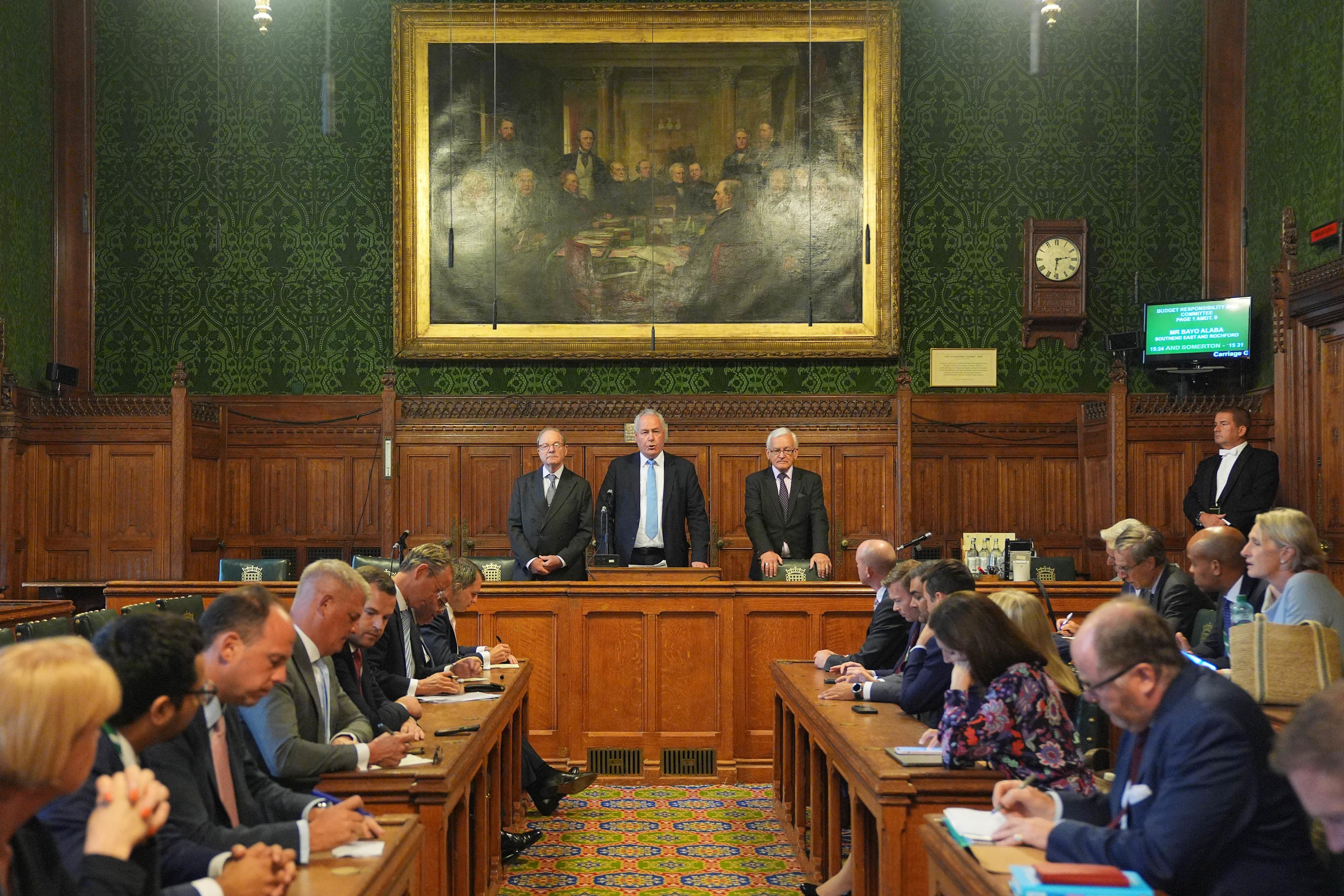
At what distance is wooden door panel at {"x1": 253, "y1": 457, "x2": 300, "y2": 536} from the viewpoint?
1000 cm

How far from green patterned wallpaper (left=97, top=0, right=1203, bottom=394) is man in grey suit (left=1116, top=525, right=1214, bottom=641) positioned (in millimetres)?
4425

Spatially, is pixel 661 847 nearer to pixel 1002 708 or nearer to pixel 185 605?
pixel 185 605

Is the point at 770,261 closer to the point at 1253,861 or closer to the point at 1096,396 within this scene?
the point at 1096,396

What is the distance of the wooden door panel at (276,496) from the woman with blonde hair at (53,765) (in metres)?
8.36

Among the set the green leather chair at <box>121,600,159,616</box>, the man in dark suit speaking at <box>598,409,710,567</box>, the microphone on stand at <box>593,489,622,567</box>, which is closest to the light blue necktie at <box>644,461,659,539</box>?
the man in dark suit speaking at <box>598,409,710,567</box>

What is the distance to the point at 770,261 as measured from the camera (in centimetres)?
1002

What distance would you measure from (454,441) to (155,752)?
7.44 m

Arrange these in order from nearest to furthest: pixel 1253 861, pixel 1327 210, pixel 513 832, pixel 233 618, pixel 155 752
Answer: pixel 1253 861 → pixel 155 752 → pixel 233 618 → pixel 513 832 → pixel 1327 210

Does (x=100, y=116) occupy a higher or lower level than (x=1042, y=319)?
higher

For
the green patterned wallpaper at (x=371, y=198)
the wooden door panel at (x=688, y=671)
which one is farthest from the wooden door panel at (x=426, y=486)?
the wooden door panel at (x=688, y=671)

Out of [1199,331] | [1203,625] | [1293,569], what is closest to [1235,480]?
[1199,331]

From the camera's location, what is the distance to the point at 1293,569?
15.1 ft

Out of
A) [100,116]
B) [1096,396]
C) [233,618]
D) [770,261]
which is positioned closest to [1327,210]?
[1096,396]

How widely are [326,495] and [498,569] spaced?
3202 mm
